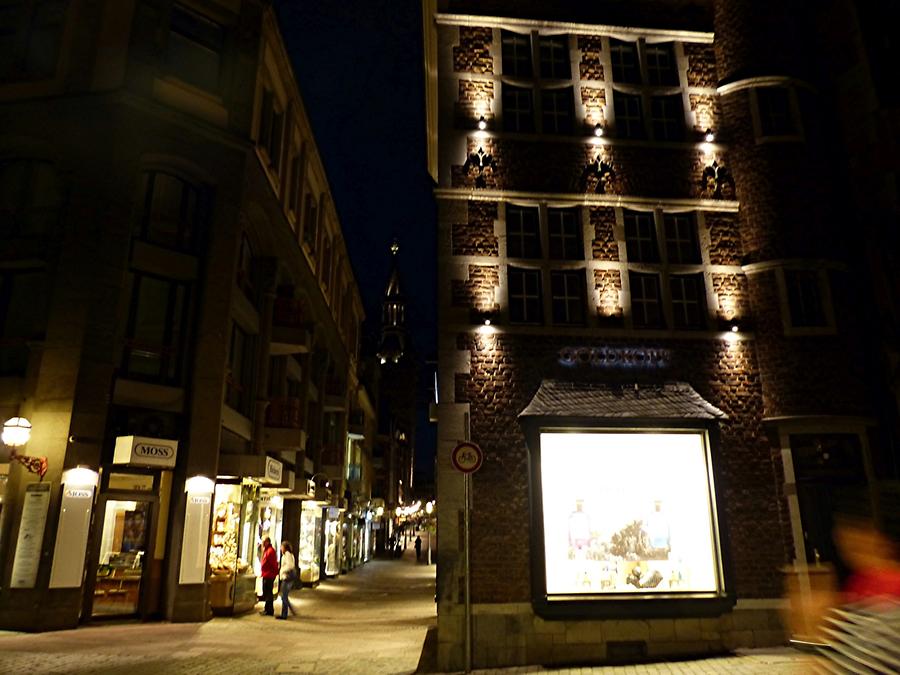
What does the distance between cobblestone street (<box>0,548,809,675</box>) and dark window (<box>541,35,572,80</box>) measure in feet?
37.2

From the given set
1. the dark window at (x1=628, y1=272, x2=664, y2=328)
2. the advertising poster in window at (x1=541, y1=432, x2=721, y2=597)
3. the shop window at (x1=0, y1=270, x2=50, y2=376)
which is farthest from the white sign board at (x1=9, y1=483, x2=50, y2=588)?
the dark window at (x1=628, y1=272, x2=664, y2=328)

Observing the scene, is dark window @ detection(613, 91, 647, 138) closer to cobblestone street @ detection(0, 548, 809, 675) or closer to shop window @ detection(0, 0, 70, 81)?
cobblestone street @ detection(0, 548, 809, 675)

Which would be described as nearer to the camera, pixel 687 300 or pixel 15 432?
pixel 15 432

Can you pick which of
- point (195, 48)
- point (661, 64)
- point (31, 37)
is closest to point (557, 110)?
point (661, 64)

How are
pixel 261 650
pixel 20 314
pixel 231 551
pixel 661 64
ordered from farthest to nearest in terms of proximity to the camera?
pixel 231 551, pixel 20 314, pixel 661 64, pixel 261 650

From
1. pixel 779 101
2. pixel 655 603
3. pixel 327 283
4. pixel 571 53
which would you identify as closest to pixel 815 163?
pixel 779 101

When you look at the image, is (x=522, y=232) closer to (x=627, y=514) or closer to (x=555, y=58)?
(x=555, y=58)

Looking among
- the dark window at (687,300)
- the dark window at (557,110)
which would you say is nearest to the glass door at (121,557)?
the dark window at (557,110)

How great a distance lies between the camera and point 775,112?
13586 millimetres

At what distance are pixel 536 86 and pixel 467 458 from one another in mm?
8078

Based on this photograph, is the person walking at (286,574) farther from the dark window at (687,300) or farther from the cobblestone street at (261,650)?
the dark window at (687,300)

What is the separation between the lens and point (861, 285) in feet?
42.4

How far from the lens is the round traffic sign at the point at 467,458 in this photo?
9.83 meters

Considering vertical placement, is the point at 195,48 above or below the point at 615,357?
above
